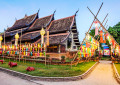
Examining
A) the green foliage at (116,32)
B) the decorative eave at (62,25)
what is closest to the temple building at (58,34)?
the decorative eave at (62,25)

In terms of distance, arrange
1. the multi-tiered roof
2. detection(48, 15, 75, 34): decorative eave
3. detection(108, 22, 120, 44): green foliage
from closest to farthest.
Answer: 1. the multi-tiered roof
2. detection(48, 15, 75, 34): decorative eave
3. detection(108, 22, 120, 44): green foliage

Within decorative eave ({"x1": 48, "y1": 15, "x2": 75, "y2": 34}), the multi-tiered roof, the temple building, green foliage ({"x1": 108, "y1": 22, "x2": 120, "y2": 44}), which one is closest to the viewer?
the temple building

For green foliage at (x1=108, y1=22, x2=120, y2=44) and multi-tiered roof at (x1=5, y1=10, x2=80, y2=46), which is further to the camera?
green foliage at (x1=108, y1=22, x2=120, y2=44)

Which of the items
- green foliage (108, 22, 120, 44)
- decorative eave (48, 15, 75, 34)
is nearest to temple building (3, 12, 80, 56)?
decorative eave (48, 15, 75, 34)

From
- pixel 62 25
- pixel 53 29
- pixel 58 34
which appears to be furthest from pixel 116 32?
pixel 58 34

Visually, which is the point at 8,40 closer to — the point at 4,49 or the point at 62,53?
the point at 4,49

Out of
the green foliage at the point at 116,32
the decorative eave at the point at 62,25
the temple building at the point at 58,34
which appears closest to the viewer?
the temple building at the point at 58,34

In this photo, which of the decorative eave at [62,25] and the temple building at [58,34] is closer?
the temple building at [58,34]

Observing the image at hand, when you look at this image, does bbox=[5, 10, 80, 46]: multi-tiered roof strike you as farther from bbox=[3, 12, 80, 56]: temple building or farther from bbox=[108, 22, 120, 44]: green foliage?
bbox=[108, 22, 120, 44]: green foliage

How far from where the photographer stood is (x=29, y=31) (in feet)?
74.6

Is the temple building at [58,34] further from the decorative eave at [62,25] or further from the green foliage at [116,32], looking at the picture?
the green foliage at [116,32]

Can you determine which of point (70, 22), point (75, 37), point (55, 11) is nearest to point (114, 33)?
point (75, 37)

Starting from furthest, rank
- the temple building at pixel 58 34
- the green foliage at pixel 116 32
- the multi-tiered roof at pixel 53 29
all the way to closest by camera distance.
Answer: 1. the green foliage at pixel 116 32
2. the multi-tiered roof at pixel 53 29
3. the temple building at pixel 58 34

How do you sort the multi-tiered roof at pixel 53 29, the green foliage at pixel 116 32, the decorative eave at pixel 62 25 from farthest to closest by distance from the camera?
the green foliage at pixel 116 32 < the decorative eave at pixel 62 25 < the multi-tiered roof at pixel 53 29
